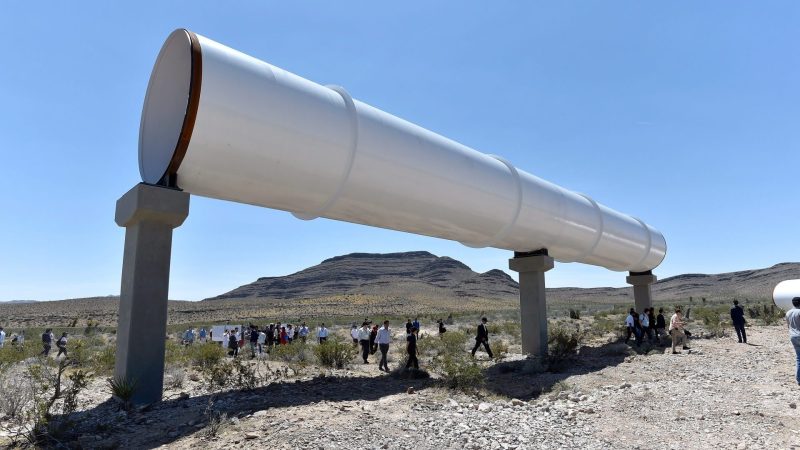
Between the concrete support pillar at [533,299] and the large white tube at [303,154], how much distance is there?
247 cm

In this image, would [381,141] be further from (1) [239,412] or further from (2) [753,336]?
(2) [753,336]

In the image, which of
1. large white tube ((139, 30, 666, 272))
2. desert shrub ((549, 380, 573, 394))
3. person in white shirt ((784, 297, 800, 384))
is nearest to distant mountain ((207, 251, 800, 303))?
large white tube ((139, 30, 666, 272))

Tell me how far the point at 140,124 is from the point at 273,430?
5.80 metres

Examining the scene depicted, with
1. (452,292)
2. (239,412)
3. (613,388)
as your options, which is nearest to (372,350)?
(613,388)

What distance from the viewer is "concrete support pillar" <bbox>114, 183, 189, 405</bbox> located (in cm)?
685

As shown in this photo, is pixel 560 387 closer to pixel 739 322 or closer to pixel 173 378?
pixel 173 378

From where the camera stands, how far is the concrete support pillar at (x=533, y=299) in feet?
44.8

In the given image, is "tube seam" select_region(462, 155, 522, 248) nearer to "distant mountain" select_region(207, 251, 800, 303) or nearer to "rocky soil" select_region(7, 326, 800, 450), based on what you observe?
"rocky soil" select_region(7, 326, 800, 450)

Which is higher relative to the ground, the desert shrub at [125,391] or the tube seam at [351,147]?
the tube seam at [351,147]

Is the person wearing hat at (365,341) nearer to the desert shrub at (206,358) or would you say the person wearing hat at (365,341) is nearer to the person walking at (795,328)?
the desert shrub at (206,358)

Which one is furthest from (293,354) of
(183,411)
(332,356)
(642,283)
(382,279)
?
(382,279)

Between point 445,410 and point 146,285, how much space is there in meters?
4.41

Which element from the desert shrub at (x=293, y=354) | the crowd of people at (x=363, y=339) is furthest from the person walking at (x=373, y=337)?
the desert shrub at (x=293, y=354)

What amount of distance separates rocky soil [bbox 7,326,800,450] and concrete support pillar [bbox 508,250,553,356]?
3.41 m
